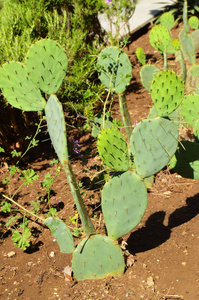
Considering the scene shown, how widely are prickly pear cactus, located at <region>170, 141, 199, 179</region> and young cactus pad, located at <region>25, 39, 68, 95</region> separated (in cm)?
101

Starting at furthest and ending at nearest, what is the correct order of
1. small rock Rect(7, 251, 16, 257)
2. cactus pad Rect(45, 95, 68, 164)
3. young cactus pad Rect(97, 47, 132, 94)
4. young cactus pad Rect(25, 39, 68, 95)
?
young cactus pad Rect(97, 47, 132, 94), small rock Rect(7, 251, 16, 257), young cactus pad Rect(25, 39, 68, 95), cactus pad Rect(45, 95, 68, 164)

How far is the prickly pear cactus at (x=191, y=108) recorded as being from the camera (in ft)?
10.3

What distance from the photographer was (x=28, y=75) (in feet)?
Answer: 8.21

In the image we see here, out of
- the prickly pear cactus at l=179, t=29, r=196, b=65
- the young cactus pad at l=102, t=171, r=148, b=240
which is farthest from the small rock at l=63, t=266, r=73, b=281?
the prickly pear cactus at l=179, t=29, r=196, b=65

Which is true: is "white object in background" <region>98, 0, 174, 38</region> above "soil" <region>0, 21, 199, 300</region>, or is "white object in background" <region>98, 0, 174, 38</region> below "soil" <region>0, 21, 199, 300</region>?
above

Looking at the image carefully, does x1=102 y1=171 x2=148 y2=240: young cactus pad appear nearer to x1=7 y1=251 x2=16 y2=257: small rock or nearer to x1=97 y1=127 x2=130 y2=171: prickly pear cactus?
x1=97 y1=127 x2=130 y2=171: prickly pear cactus

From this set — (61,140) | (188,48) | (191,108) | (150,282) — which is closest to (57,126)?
(61,140)

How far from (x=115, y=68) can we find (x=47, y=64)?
Answer: 0.98 m

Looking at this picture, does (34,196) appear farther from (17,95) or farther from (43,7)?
(43,7)

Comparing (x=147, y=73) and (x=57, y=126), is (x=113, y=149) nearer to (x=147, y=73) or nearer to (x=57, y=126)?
(x=57, y=126)

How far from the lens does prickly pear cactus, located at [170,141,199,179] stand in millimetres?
2824

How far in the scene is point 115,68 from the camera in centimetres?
330

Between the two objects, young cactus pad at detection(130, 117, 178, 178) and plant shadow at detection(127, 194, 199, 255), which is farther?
plant shadow at detection(127, 194, 199, 255)

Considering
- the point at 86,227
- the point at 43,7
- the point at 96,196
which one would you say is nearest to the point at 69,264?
the point at 86,227
